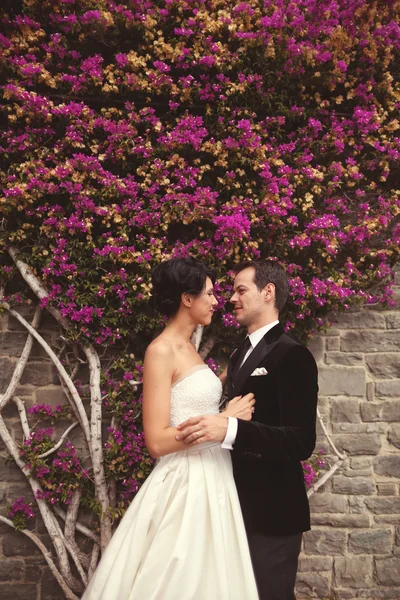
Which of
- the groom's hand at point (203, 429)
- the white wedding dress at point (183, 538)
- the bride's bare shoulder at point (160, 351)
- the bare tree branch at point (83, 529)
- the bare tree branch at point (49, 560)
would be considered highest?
the bride's bare shoulder at point (160, 351)

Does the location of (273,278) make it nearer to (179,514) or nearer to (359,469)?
(179,514)

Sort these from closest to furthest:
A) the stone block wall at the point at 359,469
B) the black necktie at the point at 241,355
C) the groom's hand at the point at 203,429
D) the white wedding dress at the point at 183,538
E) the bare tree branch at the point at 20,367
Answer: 1. the white wedding dress at the point at 183,538
2. the groom's hand at the point at 203,429
3. the black necktie at the point at 241,355
4. the bare tree branch at the point at 20,367
5. the stone block wall at the point at 359,469

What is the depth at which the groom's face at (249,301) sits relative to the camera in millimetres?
2914

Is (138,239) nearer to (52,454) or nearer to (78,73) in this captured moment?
(78,73)

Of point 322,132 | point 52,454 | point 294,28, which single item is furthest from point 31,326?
point 294,28

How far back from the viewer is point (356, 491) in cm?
431

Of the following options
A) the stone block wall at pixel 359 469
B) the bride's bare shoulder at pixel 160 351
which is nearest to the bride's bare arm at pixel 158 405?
the bride's bare shoulder at pixel 160 351

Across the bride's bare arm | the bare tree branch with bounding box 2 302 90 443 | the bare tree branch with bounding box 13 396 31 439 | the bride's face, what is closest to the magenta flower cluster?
the bare tree branch with bounding box 13 396 31 439

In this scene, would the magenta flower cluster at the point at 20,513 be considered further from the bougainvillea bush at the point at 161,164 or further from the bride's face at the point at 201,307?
the bride's face at the point at 201,307

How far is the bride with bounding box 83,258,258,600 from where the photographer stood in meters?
2.31

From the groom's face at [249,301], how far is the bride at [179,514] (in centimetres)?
29

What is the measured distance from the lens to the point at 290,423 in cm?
251

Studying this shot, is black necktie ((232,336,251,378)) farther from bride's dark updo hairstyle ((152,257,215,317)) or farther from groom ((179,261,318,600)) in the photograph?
bride's dark updo hairstyle ((152,257,215,317))

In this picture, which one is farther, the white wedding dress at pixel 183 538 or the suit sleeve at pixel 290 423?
the suit sleeve at pixel 290 423
